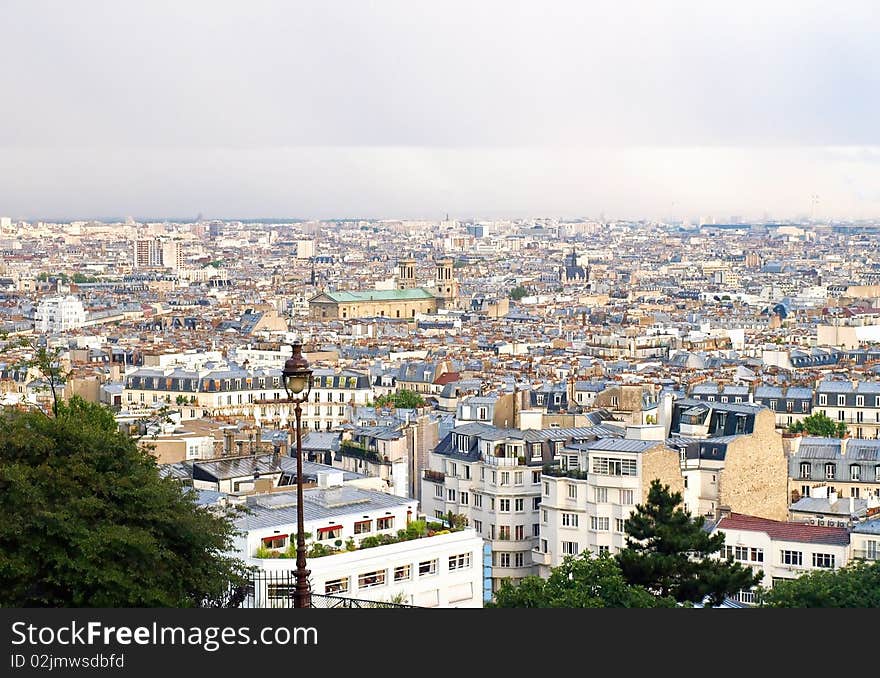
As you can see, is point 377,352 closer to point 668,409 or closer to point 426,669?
point 668,409

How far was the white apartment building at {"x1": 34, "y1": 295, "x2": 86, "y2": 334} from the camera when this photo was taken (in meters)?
94.2

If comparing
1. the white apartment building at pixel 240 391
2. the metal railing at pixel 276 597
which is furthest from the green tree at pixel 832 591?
the white apartment building at pixel 240 391

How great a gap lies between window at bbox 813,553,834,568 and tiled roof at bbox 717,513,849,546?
0.54 ft

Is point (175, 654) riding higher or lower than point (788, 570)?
higher

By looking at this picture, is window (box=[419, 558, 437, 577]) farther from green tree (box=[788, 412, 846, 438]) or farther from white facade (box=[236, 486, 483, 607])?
green tree (box=[788, 412, 846, 438])

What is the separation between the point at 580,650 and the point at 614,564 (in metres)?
8.34

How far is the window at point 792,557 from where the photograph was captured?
21938mm

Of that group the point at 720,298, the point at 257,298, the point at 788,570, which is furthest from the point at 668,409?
the point at 257,298

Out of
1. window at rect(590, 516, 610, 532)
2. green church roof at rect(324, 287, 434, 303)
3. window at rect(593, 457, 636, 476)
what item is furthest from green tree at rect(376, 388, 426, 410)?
green church roof at rect(324, 287, 434, 303)

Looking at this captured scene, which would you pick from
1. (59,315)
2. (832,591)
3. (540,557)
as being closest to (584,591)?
(832,591)

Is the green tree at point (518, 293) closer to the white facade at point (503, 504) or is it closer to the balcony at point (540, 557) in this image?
the white facade at point (503, 504)

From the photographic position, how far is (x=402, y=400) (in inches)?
1794

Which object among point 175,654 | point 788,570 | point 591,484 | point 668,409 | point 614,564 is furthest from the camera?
point 668,409

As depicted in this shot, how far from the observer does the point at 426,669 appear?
28.3 ft
